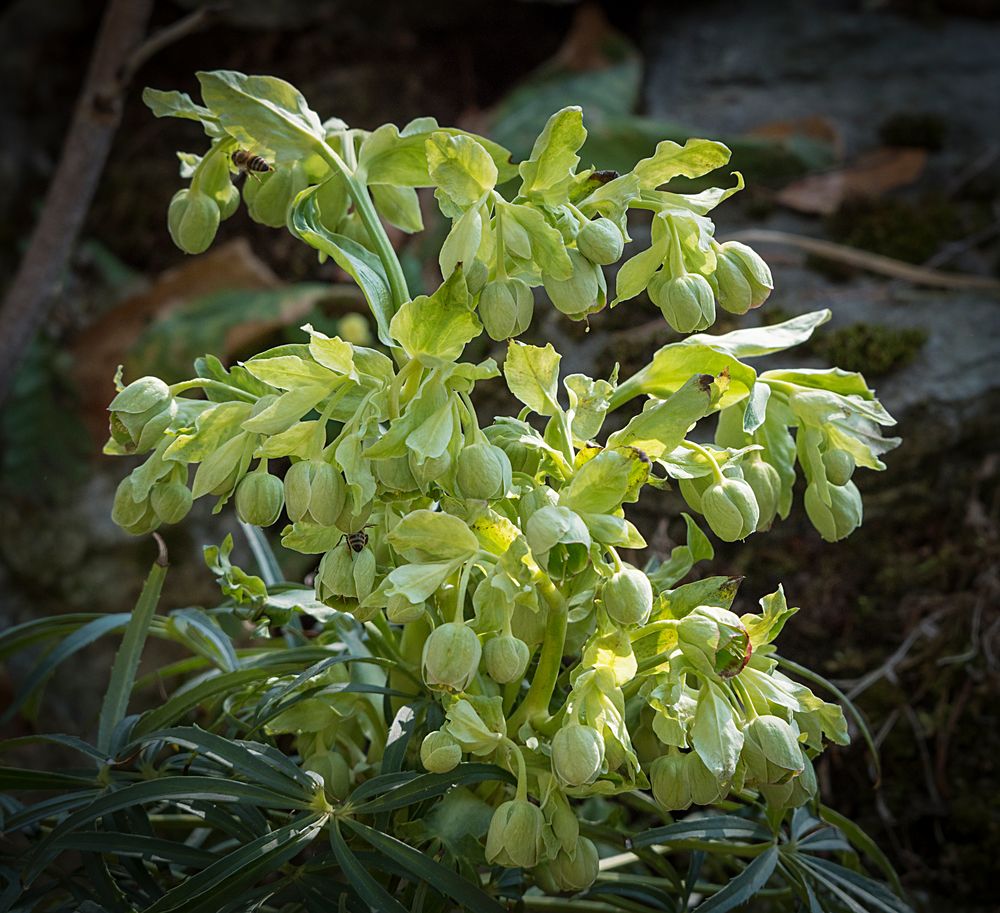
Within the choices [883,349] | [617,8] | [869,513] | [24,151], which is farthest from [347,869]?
[617,8]

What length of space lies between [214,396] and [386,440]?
0.18 meters

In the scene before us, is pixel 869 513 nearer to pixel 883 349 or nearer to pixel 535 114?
pixel 883 349

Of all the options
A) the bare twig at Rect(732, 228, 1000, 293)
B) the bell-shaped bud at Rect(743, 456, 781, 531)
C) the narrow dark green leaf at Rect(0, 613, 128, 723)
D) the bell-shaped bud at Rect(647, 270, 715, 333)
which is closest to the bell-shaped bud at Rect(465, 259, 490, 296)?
the bell-shaped bud at Rect(647, 270, 715, 333)

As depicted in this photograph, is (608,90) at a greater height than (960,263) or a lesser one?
greater

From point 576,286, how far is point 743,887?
403 millimetres

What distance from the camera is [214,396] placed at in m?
0.67

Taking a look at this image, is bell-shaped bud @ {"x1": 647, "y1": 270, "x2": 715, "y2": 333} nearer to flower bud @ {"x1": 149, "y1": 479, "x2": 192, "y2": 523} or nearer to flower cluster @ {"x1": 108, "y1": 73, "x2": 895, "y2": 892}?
flower cluster @ {"x1": 108, "y1": 73, "x2": 895, "y2": 892}

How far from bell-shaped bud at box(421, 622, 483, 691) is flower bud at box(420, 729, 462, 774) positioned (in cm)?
4

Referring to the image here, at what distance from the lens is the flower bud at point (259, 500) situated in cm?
58

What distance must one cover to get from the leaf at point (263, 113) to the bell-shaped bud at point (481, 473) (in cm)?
24

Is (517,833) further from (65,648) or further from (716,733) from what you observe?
(65,648)

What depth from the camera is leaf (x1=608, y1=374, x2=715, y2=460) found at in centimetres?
58

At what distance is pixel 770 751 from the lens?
1.79 ft

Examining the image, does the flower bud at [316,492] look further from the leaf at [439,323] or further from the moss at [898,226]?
the moss at [898,226]
